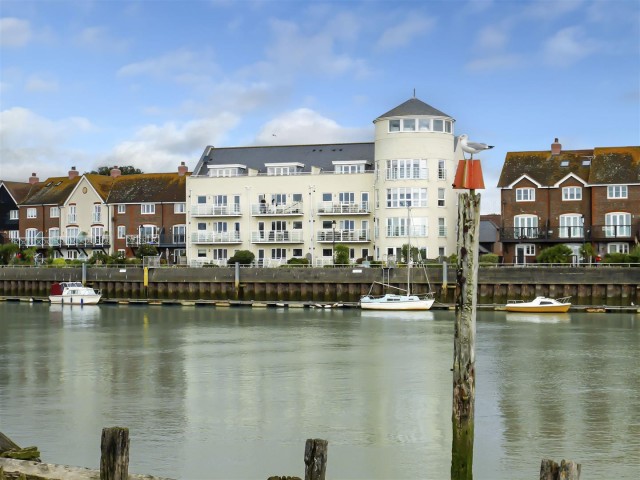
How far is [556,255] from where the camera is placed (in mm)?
62250

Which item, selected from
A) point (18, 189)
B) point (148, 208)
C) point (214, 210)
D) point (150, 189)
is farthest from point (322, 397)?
point (18, 189)

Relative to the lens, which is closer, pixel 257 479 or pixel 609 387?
pixel 257 479

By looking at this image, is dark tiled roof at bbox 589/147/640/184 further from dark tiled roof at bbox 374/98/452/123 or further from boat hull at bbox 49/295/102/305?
boat hull at bbox 49/295/102/305

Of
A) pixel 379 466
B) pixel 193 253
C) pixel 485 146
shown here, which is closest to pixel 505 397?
pixel 379 466

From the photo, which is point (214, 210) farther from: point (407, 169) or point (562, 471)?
point (562, 471)

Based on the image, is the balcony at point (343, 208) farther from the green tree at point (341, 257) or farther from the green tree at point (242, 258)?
the green tree at point (242, 258)

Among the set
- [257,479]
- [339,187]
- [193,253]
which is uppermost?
[339,187]

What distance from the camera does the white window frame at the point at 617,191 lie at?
67.3 metres

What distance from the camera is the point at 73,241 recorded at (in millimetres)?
85500

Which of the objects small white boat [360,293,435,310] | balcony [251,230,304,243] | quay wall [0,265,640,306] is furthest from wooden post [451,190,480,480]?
balcony [251,230,304,243]

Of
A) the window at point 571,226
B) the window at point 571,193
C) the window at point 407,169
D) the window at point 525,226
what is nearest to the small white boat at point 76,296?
the window at point 407,169

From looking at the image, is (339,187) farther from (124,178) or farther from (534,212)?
(124,178)

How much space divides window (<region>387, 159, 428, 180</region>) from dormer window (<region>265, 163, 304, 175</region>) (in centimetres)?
899

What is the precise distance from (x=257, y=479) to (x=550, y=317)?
41.0m
